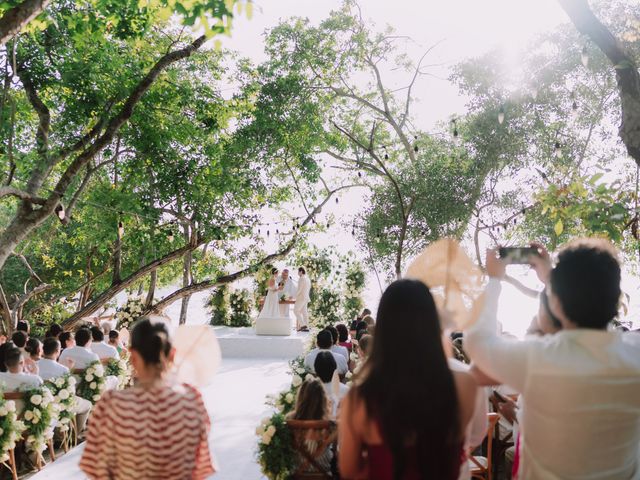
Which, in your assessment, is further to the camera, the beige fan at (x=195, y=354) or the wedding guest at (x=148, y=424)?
the beige fan at (x=195, y=354)

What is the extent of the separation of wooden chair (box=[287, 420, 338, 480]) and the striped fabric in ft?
5.28

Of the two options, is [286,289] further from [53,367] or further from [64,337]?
[53,367]

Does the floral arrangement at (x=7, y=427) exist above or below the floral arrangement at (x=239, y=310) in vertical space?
below

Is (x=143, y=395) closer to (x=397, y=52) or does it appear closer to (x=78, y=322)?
(x=78, y=322)

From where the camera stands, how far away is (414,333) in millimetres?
1729

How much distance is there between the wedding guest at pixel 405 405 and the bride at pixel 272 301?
46.2 ft

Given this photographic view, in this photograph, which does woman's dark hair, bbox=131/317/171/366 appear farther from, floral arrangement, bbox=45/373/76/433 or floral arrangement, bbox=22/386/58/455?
floral arrangement, bbox=45/373/76/433

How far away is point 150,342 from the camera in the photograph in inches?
91.8

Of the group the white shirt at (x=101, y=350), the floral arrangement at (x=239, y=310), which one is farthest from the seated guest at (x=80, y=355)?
the floral arrangement at (x=239, y=310)

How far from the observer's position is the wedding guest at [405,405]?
1.70 m

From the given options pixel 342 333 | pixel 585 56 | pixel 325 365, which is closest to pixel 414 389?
pixel 325 365

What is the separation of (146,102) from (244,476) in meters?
6.62

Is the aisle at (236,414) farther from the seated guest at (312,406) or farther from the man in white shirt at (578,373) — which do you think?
the man in white shirt at (578,373)

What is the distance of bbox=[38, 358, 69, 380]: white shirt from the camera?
6273 millimetres
